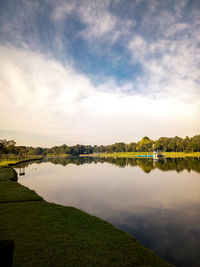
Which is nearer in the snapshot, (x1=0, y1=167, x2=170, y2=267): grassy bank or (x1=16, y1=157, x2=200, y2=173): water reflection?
(x1=0, y1=167, x2=170, y2=267): grassy bank

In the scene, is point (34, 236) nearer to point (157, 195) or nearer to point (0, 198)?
point (0, 198)

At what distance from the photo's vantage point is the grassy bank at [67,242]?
6051 millimetres

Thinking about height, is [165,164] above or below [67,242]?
below

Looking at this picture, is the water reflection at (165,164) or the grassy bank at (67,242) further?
the water reflection at (165,164)

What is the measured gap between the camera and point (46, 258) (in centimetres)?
608

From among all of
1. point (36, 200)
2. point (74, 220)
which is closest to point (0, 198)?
point (36, 200)

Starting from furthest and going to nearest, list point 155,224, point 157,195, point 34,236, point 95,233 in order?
point 157,195 → point 155,224 → point 95,233 → point 34,236

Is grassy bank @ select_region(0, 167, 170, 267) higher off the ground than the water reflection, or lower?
higher

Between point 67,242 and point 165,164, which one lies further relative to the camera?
point 165,164

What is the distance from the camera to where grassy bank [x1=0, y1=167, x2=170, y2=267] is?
6051 millimetres

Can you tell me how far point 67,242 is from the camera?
7.20 m

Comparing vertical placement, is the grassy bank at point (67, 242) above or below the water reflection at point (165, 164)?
above

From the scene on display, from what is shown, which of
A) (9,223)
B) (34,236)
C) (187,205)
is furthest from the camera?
(187,205)

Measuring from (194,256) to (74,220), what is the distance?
6.94m
